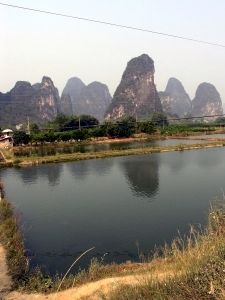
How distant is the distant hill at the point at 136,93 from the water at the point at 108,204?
207ft

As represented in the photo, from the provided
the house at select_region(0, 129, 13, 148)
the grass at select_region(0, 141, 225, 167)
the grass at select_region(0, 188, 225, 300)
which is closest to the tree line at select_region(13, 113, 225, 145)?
the house at select_region(0, 129, 13, 148)

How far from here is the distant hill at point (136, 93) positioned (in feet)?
267

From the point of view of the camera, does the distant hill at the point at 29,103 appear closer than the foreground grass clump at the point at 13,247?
No

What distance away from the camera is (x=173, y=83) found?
155500mm

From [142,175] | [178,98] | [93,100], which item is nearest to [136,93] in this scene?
[93,100]

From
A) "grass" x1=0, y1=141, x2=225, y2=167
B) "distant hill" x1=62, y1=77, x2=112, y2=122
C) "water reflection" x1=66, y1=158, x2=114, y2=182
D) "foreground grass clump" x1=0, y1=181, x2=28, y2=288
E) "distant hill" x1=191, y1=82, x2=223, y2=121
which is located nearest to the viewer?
"foreground grass clump" x1=0, y1=181, x2=28, y2=288

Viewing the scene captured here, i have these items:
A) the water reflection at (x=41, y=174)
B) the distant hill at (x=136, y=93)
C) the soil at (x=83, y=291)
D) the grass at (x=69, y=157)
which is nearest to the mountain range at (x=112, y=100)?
the distant hill at (x=136, y=93)

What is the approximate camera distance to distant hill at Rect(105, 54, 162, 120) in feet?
267

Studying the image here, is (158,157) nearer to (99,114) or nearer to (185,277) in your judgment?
(185,277)

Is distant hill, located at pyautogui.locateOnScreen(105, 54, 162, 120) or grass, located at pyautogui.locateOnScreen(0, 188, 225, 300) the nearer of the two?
grass, located at pyautogui.locateOnScreen(0, 188, 225, 300)

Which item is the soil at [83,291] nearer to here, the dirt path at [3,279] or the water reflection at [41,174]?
the dirt path at [3,279]

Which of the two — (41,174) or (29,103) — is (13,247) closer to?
(41,174)

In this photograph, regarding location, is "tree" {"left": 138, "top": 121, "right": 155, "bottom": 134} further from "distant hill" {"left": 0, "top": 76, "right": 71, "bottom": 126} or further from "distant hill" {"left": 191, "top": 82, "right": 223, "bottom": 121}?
"distant hill" {"left": 191, "top": 82, "right": 223, "bottom": 121}

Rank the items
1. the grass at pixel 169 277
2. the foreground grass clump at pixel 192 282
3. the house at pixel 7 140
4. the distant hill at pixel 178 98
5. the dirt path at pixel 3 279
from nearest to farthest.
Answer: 1. the foreground grass clump at pixel 192 282
2. the grass at pixel 169 277
3. the dirt path at pixel 3 279
4. the house at pixel 7 140
5. the distant hill at pixel 178 98
